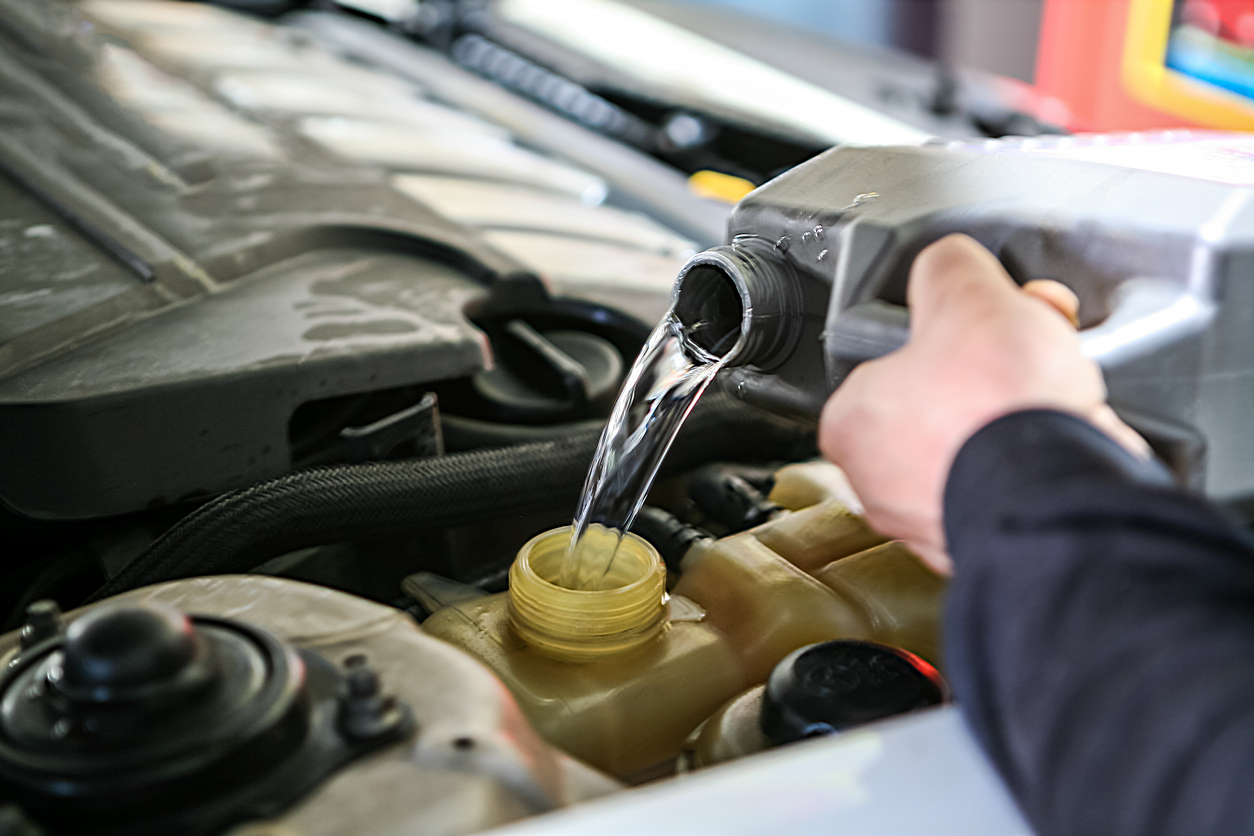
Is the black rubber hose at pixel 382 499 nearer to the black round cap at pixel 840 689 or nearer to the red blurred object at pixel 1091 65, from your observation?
the black round cap at pixel 840 689

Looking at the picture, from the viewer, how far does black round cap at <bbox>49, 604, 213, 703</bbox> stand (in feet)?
1.76

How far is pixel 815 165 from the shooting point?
90cm

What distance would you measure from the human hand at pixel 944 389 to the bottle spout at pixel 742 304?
16 centimetres

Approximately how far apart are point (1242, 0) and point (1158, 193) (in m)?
3.35

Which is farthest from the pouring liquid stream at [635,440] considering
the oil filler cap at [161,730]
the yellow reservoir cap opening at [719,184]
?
the yellow reservoir cap opening at [719,184]

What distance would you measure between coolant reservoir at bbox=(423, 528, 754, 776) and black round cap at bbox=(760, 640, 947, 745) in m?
0.10

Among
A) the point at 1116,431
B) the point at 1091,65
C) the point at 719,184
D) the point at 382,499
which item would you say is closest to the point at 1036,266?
the point at 1116,431

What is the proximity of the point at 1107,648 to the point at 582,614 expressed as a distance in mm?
420

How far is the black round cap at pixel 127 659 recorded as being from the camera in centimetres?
54

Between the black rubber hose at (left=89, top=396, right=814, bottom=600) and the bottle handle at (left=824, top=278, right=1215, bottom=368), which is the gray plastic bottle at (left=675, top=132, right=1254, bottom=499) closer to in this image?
the bottle handle at (left=824, top=278, right=1215, bottom=368)

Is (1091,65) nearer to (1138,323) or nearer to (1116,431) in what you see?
(1138,323)

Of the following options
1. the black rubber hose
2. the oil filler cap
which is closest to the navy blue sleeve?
the oil filler cap

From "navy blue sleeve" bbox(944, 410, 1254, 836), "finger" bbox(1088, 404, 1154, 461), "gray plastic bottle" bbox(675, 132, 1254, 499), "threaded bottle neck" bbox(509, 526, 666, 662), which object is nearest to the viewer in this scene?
"navy blue sleeve" bbox(944, 410, 1254, 836)

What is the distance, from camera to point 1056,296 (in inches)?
27.6
